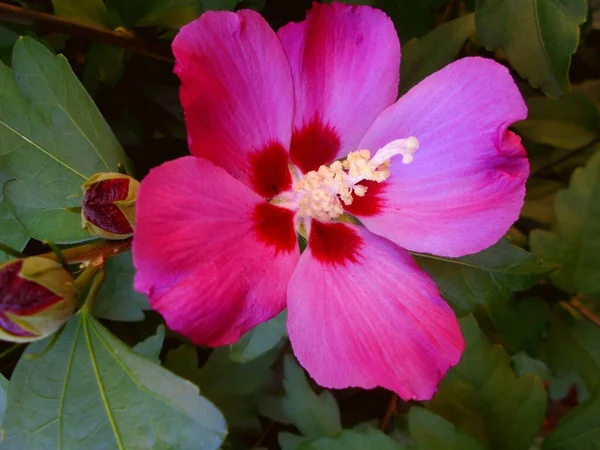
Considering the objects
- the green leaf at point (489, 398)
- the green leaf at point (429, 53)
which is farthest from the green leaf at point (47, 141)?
the green leaf at point (489, 398)

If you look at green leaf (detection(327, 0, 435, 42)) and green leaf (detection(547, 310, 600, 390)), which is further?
green leaf (detection(547, 310, 600, 390))

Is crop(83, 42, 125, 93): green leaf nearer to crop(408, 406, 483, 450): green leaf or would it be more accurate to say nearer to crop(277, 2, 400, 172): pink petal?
crop(277, 2, 400, 172): pink petal

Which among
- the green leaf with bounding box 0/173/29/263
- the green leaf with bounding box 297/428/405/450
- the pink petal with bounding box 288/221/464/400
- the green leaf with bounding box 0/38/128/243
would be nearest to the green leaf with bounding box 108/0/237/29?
Answer: the green leaf with bounding box 0/38/128/243

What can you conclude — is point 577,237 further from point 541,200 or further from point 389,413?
point 389,413

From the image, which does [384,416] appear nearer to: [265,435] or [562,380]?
[265,435]

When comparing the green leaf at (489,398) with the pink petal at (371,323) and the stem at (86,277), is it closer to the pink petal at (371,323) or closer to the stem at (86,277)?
the pink petal at (371,323)

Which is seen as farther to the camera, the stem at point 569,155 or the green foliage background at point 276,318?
the stem at point 569,155

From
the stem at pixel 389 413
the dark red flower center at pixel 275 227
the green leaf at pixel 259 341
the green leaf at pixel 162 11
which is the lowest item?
the stem at pixel 389 413
